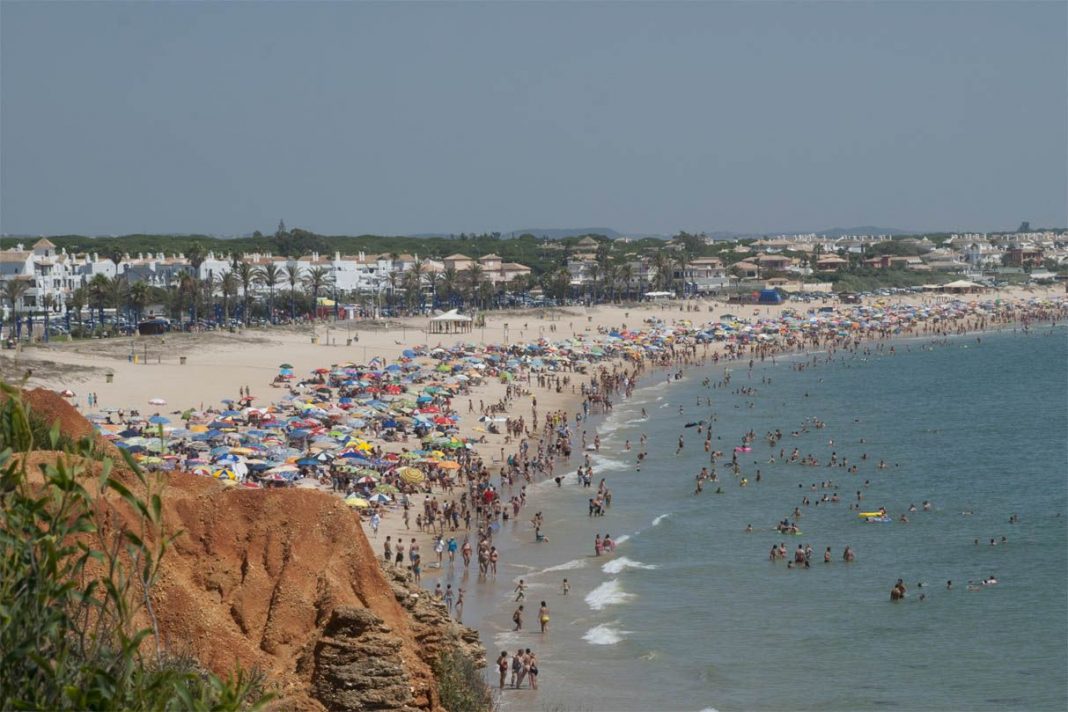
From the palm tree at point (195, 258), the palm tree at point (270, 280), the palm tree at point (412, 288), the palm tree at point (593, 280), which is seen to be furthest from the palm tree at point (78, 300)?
the palm tree at point (593, 280)

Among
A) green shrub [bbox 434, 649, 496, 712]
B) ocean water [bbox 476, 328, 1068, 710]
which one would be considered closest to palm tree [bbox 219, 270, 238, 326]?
ocean water [bbox 476, 328, 1068, 710]

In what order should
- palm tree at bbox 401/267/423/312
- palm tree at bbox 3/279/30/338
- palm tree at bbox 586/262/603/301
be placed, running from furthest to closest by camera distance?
1. palm tree at bbox 586/262/603/301
2. palm tree at bbox 401/267/423/312
3. palm tree at bbox 3/279/30/338

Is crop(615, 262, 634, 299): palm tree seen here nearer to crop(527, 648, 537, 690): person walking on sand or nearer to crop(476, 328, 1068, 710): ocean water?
crop(476, 328, 1068, 710): ocean water

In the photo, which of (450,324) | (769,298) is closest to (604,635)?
(450,324)

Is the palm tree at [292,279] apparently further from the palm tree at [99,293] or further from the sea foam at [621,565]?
the sea foam at [621,565]

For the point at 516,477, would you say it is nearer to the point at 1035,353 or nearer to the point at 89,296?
the point at 89,296

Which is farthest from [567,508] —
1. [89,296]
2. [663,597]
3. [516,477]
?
[89,296]
